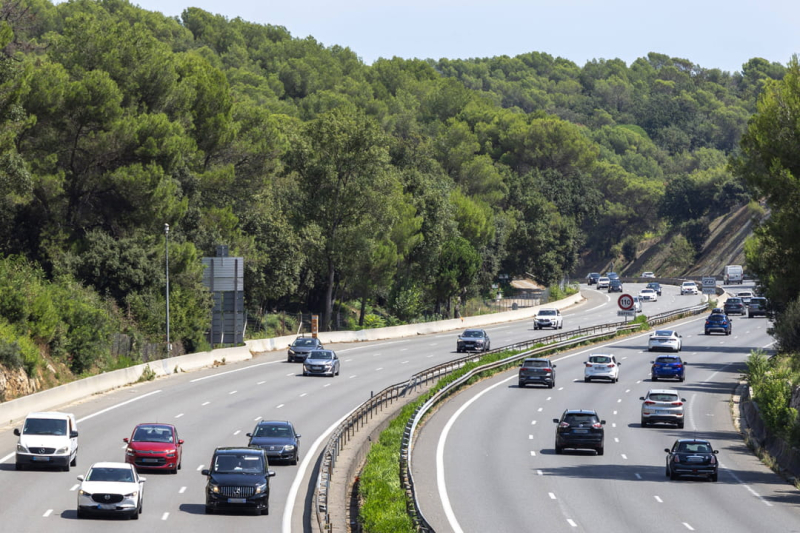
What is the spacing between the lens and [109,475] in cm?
2502

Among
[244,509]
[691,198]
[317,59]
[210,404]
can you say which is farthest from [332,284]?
[691,198]

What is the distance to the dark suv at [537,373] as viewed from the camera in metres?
57.2

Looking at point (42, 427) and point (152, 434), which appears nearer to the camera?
point (42, 427)

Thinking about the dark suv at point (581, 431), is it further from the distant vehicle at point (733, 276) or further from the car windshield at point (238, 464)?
the distant vehicle at point (733, 276)

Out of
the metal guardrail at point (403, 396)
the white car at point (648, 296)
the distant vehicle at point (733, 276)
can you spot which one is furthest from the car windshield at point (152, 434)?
the distant vehicle at point (733, 276)

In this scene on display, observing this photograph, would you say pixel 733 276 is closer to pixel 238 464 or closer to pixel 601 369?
pixel 601 369

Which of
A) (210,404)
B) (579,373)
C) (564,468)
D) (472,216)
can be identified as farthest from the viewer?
(472,216)

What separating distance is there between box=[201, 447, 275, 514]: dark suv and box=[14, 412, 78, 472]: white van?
252 inches

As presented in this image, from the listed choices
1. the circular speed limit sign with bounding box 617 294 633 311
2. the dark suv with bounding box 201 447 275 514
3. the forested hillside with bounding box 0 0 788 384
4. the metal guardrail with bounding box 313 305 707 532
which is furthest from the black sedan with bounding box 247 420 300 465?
the circular speed limit sign with bounding box 617 294 633 311

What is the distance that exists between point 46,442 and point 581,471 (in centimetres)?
1584

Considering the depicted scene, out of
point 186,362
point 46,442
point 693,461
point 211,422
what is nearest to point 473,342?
point 186,362

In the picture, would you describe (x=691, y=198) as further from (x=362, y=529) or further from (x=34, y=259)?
(x=362, y=529)

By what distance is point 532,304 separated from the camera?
128 metres

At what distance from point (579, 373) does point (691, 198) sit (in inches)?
5060
